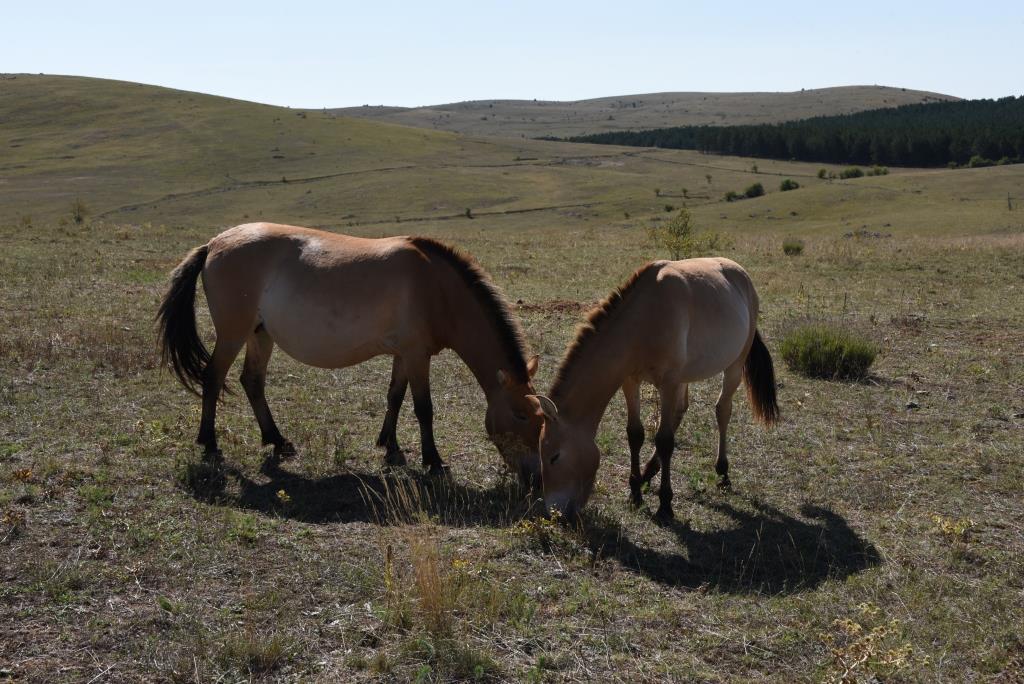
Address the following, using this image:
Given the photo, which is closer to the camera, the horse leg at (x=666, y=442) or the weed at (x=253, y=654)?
the weed at (x=253, y=654)

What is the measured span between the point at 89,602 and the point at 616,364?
13.6 feet

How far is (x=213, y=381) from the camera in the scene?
853 centimetres

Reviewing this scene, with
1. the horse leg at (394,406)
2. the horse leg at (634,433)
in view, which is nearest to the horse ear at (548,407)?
the horse leg at (634,433)

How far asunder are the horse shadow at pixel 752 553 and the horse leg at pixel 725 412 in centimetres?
84

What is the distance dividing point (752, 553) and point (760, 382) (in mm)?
2760

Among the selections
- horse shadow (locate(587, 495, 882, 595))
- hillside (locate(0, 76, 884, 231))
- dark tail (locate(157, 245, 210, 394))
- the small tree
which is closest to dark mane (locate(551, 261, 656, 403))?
horse shadow (locate(587, 495, 882, 595))

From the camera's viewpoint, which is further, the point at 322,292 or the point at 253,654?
the point at 322,292

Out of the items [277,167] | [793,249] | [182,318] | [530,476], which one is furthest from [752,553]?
[277,167]

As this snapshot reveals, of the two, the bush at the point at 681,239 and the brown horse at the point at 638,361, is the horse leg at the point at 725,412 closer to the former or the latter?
the brown horse at the point at 638,361

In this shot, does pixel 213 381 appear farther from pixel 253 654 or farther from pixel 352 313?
pixel 253 654

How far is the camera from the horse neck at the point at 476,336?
26.1 feet

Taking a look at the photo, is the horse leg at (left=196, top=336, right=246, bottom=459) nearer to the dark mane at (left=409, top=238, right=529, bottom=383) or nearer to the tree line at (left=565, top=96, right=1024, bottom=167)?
the dark mane at (left=409, top=238, right=529, bottom=383)

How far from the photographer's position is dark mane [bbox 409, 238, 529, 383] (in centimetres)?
789

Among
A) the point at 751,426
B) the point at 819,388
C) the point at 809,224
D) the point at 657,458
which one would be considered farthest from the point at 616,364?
the point at 809,224
